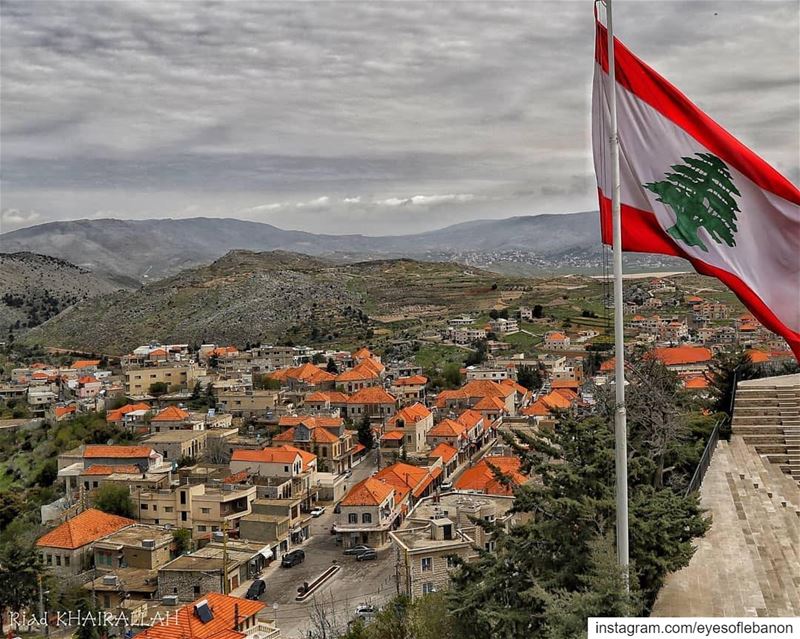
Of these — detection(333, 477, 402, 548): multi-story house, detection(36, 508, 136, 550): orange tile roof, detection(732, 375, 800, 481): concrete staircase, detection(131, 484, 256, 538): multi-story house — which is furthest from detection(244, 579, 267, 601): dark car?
detection(732, 375, 800, 481): concrete staircase

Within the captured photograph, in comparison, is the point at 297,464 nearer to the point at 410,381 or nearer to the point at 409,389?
the point at 409,389

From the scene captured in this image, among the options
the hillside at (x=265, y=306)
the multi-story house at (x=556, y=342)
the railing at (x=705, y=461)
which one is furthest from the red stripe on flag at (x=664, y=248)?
the hillside at (x=265, y=306)

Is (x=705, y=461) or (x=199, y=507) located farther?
(x=199, y=507)

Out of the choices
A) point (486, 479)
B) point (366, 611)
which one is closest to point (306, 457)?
point (486, 479)

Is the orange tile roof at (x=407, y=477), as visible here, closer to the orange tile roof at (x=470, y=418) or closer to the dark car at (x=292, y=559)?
the dark car at (x=292, y=559)

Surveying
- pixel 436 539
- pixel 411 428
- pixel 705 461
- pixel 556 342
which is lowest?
pixel 411 428

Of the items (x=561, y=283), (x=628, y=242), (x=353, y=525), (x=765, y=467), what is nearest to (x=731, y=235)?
(x=628, y=242)
